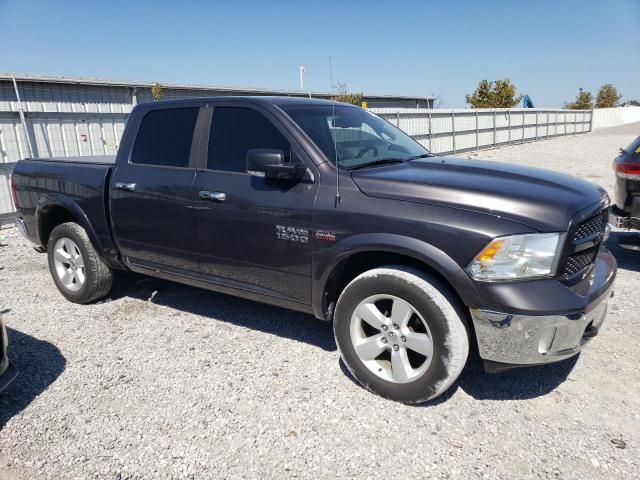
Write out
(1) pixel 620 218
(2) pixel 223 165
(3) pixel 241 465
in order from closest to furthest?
(3) pixel 241 465 < (2) pixel 223 165 < (1) pixel 620 218

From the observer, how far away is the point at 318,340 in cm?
394

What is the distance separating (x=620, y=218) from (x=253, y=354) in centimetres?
397

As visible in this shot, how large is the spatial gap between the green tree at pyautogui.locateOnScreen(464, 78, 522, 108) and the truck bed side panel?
38.2 meters

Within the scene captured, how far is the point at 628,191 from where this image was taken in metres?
4.93

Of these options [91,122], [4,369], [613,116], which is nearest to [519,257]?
[4,369]

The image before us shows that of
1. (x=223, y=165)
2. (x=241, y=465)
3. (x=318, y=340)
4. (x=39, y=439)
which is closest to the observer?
(x=241, y=465)

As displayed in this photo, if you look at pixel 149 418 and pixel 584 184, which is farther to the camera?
pixel 584 184

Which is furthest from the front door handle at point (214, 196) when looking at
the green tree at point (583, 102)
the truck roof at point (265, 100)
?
the green tree at point (583, 102)

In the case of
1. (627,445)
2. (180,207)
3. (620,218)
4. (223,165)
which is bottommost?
(627,445)

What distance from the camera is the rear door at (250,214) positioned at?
324 centimetres

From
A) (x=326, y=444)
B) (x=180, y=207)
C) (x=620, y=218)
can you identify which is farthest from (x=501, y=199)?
(x=620, y=218)

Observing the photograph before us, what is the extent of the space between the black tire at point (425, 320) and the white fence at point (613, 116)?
42834 mm

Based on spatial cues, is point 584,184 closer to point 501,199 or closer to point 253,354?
point 501,199

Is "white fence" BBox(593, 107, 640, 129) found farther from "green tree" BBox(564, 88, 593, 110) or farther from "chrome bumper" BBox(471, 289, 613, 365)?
"chrome bumper" BBox(471, 289, 613, 365)
